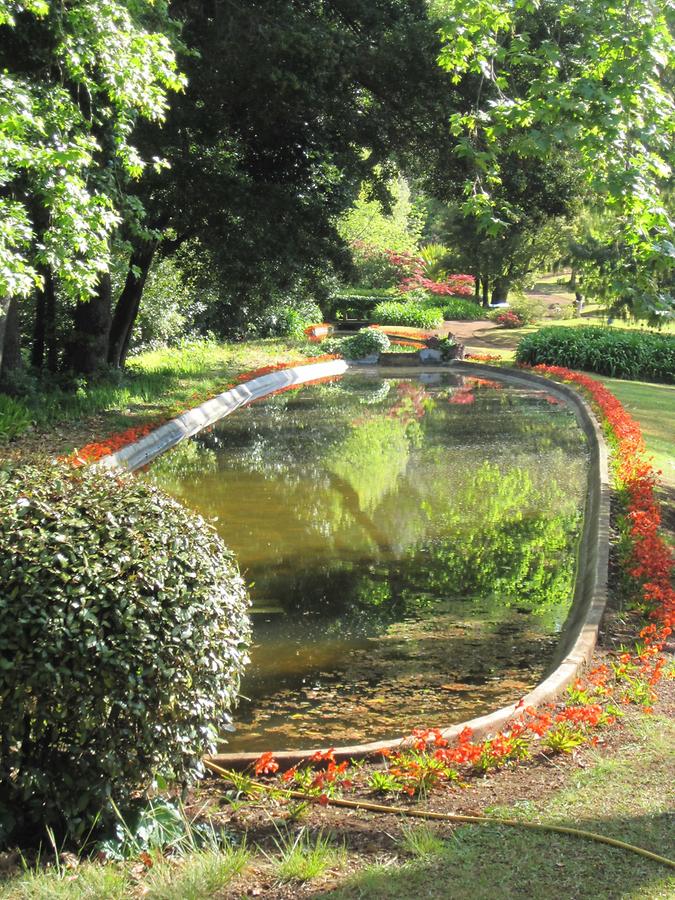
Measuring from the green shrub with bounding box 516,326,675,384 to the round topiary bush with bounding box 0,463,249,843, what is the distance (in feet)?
93.6

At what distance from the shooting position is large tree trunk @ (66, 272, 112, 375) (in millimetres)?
20359

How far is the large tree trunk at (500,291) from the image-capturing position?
196 ft

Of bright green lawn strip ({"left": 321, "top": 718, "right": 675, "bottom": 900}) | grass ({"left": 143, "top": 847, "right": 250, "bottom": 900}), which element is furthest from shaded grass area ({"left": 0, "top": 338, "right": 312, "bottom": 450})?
bright green lawn strip ({"left": 321, "top": 718, "right": 675, "bottom": 900})

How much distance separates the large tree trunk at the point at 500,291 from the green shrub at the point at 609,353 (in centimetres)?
2651

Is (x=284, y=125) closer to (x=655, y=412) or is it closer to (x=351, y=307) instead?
(x=655, y=412)

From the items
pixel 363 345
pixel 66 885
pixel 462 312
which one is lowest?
pixel 66 885

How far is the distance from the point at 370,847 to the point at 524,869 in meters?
0.67

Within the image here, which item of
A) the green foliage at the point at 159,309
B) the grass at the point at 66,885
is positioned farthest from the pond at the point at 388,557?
the green foliage at the point at 159,309

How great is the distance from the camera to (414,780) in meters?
4.86

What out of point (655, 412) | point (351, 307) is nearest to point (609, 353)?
point (655, 412)

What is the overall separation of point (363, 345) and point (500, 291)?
87.3ft

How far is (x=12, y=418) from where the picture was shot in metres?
15.1

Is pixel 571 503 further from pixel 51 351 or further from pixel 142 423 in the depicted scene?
pixel 51 351

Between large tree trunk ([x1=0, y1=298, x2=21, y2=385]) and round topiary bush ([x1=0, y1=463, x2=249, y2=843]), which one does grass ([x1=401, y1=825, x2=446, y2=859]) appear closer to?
round topiary bush ([x1=0, y1=463, x2=249, y2=843])
